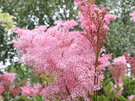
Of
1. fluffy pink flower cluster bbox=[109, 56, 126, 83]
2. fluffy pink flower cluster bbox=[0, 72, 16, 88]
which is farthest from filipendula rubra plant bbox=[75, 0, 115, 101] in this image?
fluffy pink flower cluster bbox=[0, 72, 16, 88]

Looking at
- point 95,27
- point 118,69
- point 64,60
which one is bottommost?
point 118,69

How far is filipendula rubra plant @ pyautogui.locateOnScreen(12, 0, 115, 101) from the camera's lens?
29.1 inches

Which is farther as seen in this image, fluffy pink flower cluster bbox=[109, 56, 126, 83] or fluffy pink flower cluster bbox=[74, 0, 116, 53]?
fluffy pink flower cluster bbox=[109, 56, 126, 83]

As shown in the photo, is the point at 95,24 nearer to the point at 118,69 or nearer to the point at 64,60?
the point at 64,60

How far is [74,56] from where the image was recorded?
0.77 meters

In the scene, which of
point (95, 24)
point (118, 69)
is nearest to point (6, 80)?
point (118, 69)

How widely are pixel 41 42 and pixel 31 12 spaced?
268 cm

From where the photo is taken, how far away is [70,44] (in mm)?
892

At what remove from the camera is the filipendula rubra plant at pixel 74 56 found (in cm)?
74

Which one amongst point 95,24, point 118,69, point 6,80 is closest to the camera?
point 95,24

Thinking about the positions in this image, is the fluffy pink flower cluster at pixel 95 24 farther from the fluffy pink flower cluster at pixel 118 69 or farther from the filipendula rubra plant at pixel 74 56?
the fluffy pink flower cluster at pixel 118 69

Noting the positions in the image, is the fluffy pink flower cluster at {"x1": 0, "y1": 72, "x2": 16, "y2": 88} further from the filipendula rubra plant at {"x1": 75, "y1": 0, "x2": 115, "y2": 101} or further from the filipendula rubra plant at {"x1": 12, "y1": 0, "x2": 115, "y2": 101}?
the filipendula rubra plant at {"x1": 75, "y1": 0, "x2": 115, "y2": 101}

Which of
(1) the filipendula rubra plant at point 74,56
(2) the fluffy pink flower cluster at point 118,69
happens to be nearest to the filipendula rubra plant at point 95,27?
(1) the filipendula rubra plant at point 74,56

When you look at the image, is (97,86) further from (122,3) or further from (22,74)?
(22,74)
